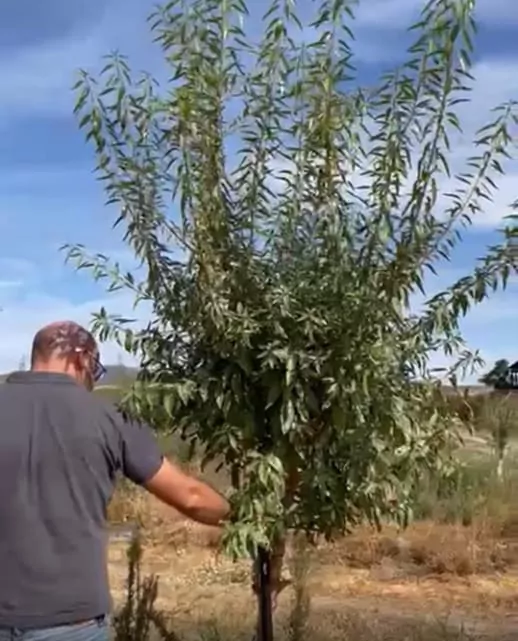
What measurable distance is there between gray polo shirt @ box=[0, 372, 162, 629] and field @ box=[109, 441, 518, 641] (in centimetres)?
282

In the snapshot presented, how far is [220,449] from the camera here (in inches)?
179

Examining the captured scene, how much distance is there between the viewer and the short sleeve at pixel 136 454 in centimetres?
363

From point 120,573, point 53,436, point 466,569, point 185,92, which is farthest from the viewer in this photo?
point 466,569

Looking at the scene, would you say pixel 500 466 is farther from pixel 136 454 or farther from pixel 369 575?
pixel 136 454

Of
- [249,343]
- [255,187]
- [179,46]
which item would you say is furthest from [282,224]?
[179,46]

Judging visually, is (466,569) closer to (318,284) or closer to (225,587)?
(225,587)

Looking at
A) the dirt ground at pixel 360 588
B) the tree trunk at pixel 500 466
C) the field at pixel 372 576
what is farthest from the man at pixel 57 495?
the tree trunk at pixel 500 466

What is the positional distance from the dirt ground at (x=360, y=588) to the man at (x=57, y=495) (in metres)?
3.72

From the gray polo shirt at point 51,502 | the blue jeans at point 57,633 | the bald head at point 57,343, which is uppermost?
the bald head at point 57,343

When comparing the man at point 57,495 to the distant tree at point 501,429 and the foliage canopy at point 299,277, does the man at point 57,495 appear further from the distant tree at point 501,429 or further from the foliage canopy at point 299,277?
Result: the distant tree at point 501,429

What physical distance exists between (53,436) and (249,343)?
3.54ft

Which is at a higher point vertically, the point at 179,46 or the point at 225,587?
the point at 179,46

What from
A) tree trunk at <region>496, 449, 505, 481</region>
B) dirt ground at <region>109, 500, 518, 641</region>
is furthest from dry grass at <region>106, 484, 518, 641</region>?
tree trunk at <region>496, 449, 505, 481</region>

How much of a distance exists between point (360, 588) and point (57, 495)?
7.60 m
